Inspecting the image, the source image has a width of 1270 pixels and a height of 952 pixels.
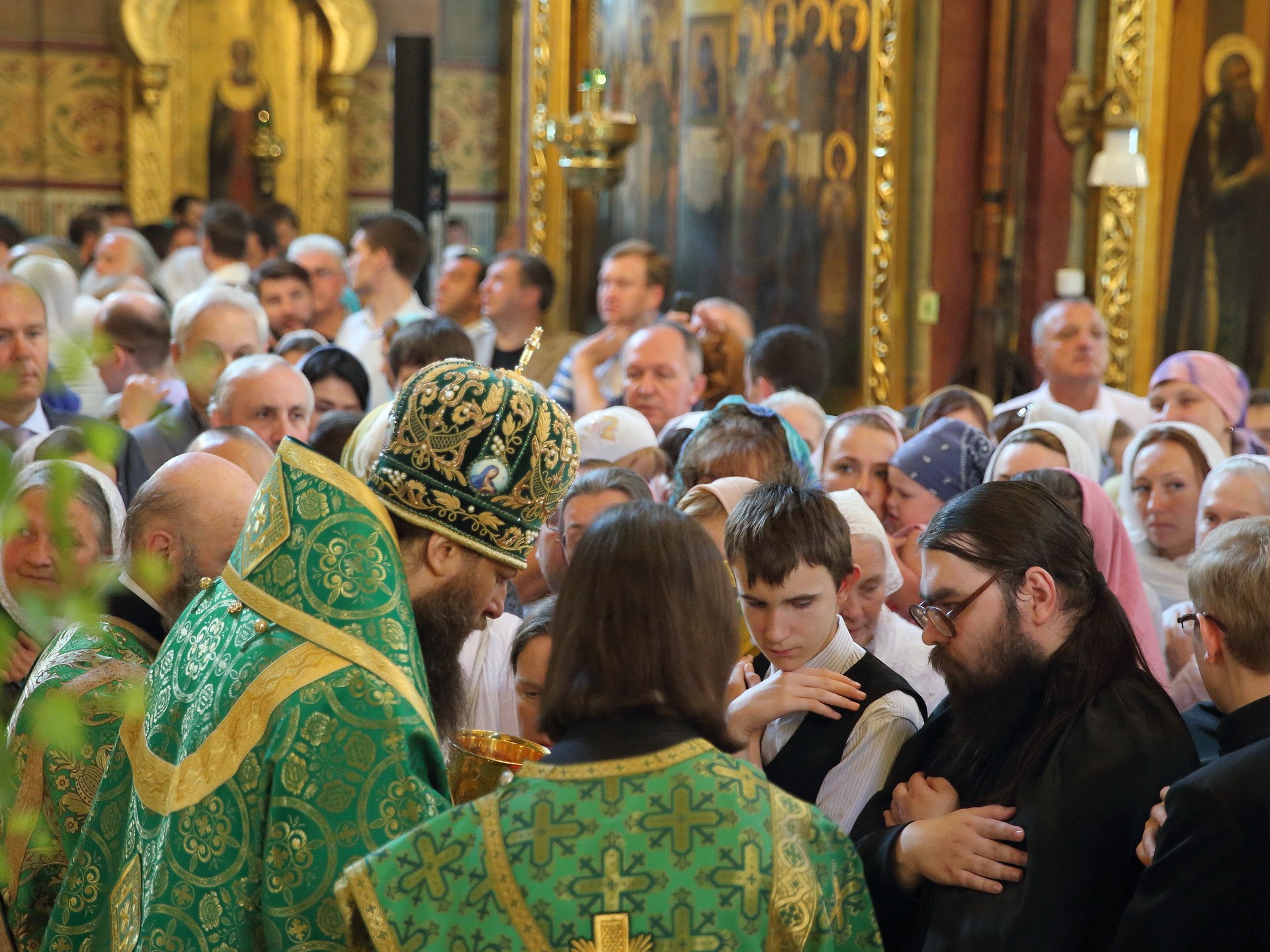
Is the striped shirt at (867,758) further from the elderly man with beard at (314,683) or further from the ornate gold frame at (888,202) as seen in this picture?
the ornate gold frame at (888,202)

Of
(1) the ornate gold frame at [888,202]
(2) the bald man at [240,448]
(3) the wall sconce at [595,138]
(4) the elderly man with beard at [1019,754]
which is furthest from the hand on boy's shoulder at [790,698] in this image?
(3) the wall sconce at [595,138]

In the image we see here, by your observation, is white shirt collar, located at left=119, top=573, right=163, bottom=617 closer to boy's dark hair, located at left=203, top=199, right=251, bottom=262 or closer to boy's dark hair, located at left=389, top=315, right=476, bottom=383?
boy's dark hair, located at left=389, top=315, right=476, bottom=383

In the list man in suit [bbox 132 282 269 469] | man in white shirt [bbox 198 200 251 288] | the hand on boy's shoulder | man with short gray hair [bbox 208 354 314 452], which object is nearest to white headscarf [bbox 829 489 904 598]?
the hand on boy's shoulder

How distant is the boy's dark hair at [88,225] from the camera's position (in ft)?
39.8

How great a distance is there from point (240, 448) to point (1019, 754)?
2.43m

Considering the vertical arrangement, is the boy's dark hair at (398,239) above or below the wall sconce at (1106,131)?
below

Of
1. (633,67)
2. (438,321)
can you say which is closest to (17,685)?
(438,321)

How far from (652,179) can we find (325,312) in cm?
296

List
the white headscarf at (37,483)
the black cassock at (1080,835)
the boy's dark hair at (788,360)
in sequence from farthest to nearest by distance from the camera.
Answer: the boy's dark hair at (788,360) → the white headscarf at (37,483) → the black cassock at (1080,835)

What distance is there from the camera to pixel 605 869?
1.88 metres

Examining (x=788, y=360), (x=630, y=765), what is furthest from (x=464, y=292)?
(x=630, y=765)

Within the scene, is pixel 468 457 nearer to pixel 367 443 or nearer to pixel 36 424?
pixel 367 443

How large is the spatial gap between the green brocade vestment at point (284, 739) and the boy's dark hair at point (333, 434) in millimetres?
2567

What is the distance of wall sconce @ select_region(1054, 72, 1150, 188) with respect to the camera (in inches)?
332
